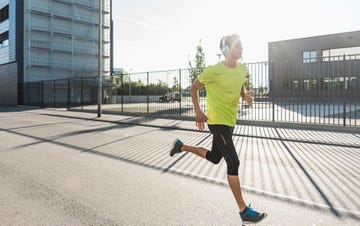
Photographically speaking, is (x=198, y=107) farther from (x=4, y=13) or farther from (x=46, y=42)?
(x=4, y=13)

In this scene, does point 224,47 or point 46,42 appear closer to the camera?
point 224,47

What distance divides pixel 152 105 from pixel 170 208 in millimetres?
19963

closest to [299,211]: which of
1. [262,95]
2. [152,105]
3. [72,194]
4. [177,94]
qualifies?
[72,194]

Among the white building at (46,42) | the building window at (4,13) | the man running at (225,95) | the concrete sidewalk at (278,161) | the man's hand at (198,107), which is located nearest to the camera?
the man running at (225,95)

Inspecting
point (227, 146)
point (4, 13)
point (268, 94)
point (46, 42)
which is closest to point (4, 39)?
point (4, 13)

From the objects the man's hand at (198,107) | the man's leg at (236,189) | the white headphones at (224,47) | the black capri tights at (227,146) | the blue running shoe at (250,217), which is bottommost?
the blue running shoe at (250,217)

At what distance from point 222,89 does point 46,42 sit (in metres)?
37.2

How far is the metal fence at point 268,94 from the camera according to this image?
14.2 meters

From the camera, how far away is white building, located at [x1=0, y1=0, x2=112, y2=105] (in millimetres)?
34312

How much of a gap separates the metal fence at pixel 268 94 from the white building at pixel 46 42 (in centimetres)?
235

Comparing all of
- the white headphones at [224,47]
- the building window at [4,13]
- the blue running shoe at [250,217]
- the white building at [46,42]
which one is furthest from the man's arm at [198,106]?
the building window at [4,13]

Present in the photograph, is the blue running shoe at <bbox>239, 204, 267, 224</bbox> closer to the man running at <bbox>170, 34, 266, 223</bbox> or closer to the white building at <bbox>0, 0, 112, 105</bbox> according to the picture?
the man running at <bbox>170, 34, 266, 223</bbox>

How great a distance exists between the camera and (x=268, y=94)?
15656mm

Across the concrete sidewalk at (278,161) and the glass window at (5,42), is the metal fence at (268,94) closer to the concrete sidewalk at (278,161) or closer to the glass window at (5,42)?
the concrete sidewalk at (278,161)
